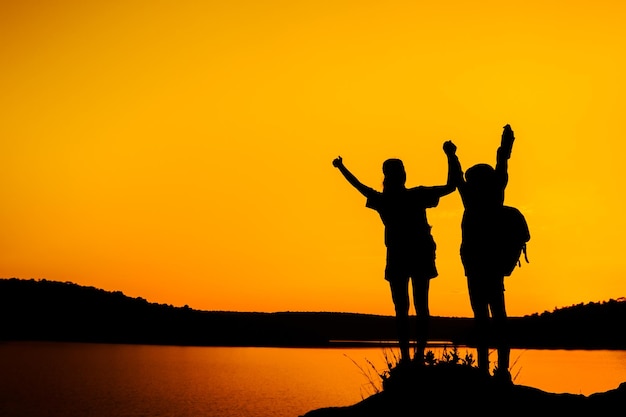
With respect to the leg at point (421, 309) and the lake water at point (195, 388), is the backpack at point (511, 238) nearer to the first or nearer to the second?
the leg at point (421, 309)

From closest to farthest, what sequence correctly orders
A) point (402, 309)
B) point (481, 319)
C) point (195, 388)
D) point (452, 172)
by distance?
1. point (481, 319)
2. point (452, 172)
3. point (402, 309)
4. point (195, 388)

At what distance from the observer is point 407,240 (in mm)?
10461

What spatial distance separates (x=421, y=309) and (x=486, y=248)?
3.94ft

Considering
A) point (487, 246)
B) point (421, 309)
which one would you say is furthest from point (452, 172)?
point (421, 309)

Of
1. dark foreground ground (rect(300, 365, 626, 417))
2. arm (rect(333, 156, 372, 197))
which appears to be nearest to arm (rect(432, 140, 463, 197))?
arm (rect(333, 156, 372, 197))

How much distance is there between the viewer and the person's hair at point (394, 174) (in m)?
10.6

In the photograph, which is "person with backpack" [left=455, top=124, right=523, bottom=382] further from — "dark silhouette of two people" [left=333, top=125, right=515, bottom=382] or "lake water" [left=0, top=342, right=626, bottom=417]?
"lake water" [left=0, top=342, right=626, bottom=417]

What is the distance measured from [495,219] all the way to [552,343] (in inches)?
5683

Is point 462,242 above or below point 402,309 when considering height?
above

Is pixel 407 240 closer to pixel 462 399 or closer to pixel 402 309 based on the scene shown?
pixel 402 309

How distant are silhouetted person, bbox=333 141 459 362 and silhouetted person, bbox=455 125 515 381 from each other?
41 centimetres

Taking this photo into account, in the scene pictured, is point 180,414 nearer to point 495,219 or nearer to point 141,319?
point 495,219

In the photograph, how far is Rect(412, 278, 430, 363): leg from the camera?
1038 cm

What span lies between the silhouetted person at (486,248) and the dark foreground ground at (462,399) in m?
0.42
